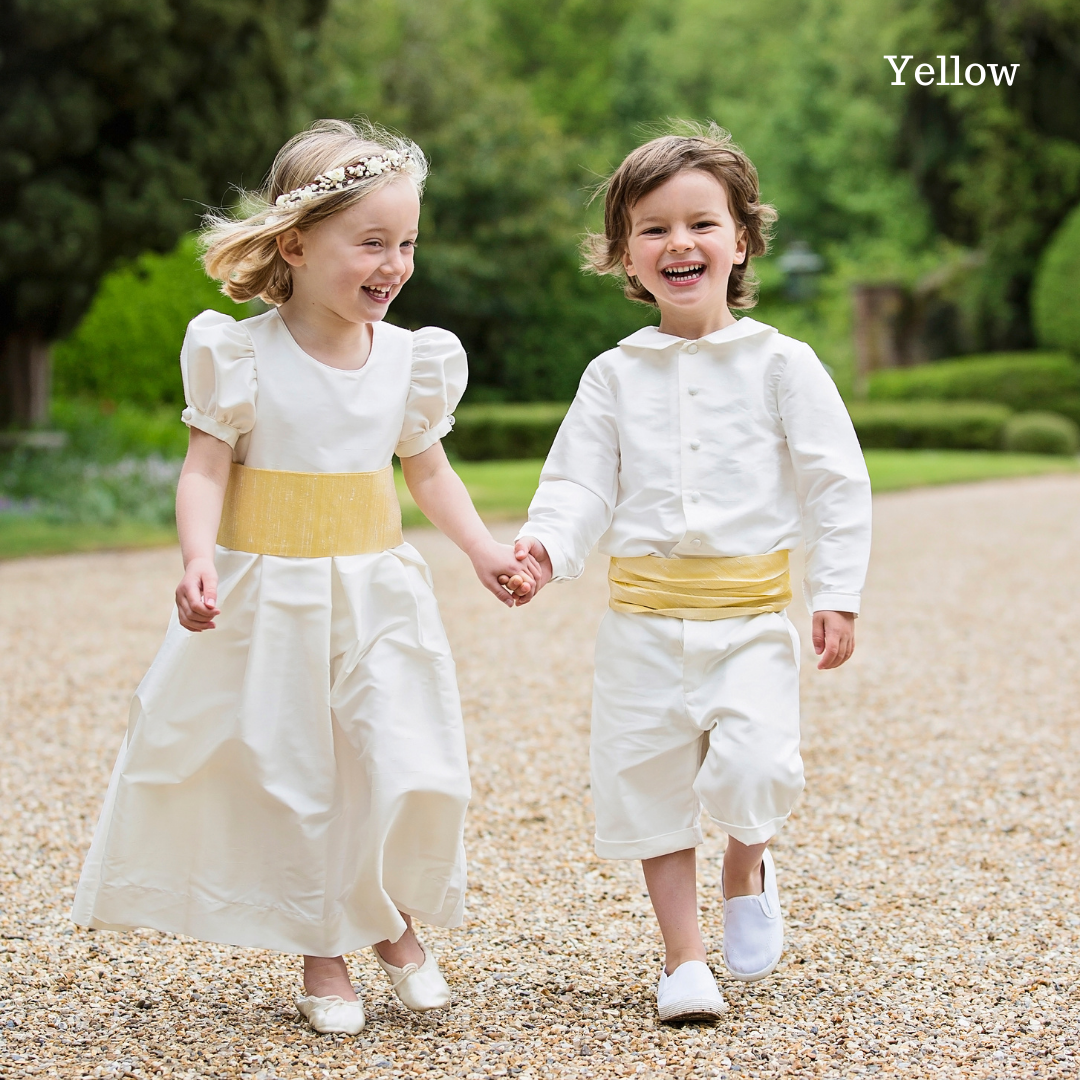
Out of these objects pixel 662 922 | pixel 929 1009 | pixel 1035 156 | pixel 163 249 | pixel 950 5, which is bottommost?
pixel 929 1009

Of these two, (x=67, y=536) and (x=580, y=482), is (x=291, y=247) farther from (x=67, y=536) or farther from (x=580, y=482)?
(x=67, y=536)

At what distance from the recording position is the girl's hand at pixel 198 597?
1.94 meters

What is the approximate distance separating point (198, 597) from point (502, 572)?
475 mm

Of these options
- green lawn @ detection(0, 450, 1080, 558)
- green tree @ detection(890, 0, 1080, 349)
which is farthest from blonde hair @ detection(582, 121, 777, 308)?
green tree @ detection(890, 0, 1080, 349)

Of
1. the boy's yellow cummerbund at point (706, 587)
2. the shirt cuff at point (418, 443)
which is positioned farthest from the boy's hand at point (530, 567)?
the shirt cuff at point (418, 443)

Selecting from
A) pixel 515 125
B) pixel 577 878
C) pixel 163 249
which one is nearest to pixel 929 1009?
pixel 577 878

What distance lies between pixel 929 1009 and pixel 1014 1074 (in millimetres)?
246

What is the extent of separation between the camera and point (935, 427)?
1792cm

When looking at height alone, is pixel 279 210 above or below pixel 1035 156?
below

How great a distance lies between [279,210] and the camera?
212cm

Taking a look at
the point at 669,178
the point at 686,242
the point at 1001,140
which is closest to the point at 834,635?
the point at 686,242

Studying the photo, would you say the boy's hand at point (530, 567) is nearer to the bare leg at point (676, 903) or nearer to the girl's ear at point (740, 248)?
the bare leg at point (676, 903)

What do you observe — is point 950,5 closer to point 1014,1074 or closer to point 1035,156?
point 1035,156

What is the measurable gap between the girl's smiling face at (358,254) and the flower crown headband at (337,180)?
30 mm
